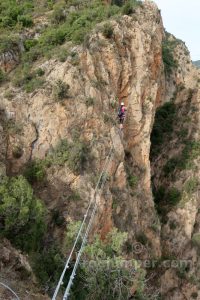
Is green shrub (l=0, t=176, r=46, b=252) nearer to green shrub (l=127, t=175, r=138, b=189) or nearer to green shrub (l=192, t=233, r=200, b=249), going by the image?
green shrub (l=127, t=175, r=138, b=189)

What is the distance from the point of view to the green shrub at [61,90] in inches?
989

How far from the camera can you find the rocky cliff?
75.4 feet

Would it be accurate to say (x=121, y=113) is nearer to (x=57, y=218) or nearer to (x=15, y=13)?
(x=57, y=218)

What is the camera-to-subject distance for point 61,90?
993 inches

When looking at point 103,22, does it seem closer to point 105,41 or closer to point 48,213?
point 105,41

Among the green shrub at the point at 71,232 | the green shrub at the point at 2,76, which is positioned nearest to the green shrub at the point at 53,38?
the green shrub at the point at 2,76

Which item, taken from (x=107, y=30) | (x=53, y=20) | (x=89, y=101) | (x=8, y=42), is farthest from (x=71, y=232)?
(x=53, y=20)

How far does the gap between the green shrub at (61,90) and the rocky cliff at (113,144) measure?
6cm

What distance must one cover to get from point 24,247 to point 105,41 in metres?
17.2

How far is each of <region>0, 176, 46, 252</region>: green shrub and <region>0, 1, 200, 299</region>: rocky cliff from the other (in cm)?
218

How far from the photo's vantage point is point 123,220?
2727 centimetres

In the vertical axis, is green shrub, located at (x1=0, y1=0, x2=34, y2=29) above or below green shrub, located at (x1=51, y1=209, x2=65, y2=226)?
above

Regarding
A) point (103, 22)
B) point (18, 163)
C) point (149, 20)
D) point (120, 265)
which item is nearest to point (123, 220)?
point (18, 163)

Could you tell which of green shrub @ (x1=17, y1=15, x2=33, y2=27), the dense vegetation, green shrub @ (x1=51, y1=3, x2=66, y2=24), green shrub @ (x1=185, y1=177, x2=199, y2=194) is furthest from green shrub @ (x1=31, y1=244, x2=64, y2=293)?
green shrub @ (x1=185, y1=177, x2=199, y2=194)
